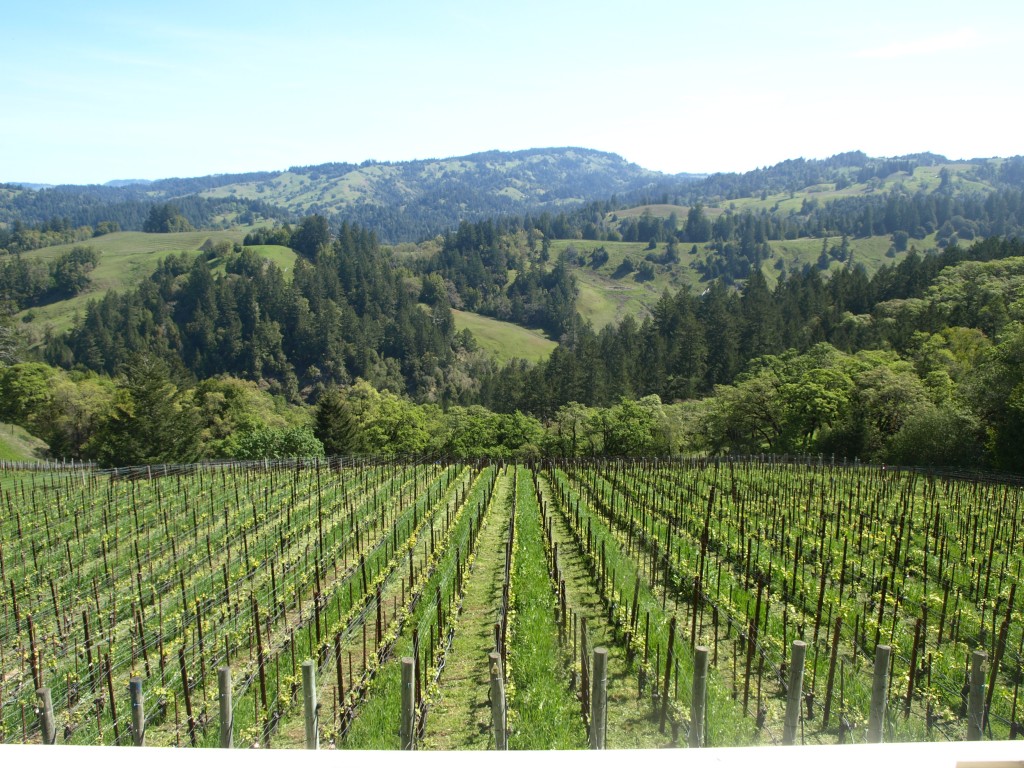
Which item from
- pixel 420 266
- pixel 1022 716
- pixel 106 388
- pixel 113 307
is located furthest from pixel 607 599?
pixel 420 266

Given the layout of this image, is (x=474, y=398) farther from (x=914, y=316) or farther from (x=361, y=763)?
(x=361, y=763)

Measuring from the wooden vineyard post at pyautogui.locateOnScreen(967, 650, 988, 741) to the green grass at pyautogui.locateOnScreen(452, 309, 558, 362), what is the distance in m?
135

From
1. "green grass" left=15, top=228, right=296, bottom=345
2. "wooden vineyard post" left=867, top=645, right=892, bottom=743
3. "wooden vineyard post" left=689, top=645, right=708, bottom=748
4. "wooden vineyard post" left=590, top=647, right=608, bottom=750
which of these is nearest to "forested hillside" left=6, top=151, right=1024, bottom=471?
"green grass" left=15, top=228, right=296, bottom=345

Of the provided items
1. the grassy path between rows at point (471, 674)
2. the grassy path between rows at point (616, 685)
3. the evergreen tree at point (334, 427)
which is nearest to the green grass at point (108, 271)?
the evergreen tree at point (334, 427)

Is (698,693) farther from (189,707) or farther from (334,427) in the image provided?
(334,427)

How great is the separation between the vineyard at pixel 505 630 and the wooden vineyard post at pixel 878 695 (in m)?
0.02

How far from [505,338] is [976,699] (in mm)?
147631

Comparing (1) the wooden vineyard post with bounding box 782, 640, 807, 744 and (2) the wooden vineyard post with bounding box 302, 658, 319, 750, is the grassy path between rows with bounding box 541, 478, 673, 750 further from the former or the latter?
(2) the wooden vineyard post with bounding box 302, 658, 319, 750

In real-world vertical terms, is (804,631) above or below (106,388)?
above

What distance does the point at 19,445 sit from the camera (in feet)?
201

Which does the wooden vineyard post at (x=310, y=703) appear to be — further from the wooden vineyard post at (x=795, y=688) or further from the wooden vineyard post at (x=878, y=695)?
the wooden vineyard post at (x=878, y=695)

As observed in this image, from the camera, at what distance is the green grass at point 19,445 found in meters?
55.2

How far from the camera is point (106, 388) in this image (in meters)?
76.2

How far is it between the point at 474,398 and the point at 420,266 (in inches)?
3919
